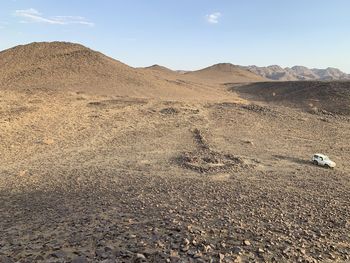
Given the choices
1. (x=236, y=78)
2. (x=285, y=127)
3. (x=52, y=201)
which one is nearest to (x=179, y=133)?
(x=285, y=127)

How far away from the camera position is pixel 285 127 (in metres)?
27.0

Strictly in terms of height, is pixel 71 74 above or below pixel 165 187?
above

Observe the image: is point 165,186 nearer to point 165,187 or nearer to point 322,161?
point 165,187

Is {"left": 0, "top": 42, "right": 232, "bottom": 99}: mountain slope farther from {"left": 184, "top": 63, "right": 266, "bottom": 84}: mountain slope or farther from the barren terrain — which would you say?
{"left": 184, "top": 63, "right": 266, "bottom": 84}: mountain slope

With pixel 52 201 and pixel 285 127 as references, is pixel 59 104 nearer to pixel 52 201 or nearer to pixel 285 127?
pixel 285 127

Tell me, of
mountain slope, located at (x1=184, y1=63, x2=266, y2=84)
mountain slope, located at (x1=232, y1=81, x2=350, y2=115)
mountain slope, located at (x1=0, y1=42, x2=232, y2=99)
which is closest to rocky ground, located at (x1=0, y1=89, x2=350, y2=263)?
mountain slope, located at (x1=232, y1=81, x2=350, y2=115)

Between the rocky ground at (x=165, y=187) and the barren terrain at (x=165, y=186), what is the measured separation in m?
0.04

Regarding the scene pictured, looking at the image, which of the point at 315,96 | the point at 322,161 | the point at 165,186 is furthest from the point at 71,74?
the point at 165,186

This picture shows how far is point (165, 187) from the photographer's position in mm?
13094

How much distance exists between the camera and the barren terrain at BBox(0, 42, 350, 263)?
801 cm

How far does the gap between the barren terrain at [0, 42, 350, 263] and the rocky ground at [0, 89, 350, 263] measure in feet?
0.14

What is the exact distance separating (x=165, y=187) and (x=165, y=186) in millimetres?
126

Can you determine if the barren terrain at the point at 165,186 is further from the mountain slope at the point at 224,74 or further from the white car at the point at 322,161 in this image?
the mountain slope at the point at 224,74

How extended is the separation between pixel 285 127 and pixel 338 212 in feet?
54.5
